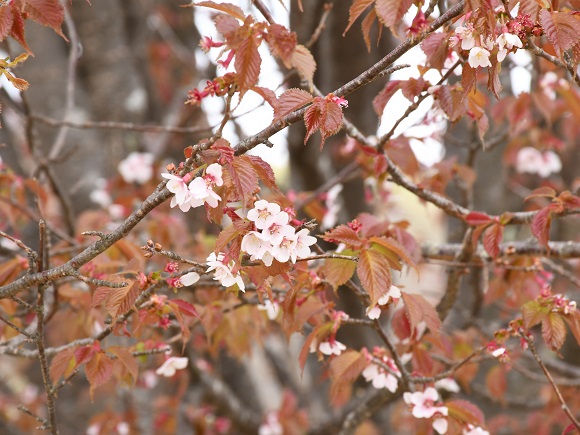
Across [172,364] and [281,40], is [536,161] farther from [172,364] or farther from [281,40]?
[281,40]

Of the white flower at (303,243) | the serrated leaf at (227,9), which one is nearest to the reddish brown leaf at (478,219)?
the white flower at (303,243)

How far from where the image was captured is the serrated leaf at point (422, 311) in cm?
145

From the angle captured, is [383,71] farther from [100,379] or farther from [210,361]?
[210,361]

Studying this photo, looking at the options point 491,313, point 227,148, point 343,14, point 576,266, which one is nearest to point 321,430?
point 491,313

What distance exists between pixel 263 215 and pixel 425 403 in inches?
29.6

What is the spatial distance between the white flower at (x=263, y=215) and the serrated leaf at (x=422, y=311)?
19.4 inches

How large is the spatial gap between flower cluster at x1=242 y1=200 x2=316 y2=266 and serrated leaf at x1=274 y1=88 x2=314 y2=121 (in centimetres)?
17

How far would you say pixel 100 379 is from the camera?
1.43 m

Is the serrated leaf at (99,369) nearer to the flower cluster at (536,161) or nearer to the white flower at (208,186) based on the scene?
the white flower at (208,186)

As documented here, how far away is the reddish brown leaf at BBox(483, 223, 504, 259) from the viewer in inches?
63.4

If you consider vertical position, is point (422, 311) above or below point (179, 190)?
below

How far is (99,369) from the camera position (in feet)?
4.73

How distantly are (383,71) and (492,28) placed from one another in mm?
220

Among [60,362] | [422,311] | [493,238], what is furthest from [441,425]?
[60,362]
